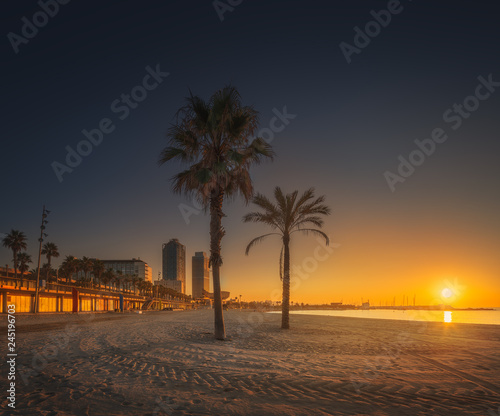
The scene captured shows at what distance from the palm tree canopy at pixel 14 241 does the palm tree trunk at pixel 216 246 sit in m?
72.8

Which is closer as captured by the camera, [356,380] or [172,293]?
[356,380]

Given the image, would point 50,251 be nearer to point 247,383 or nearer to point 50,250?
point 50,250

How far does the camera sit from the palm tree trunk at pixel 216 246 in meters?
15.5

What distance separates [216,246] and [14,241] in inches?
2884

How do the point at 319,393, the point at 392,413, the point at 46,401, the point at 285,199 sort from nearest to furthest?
the point at 392,413, the point at 46,401, the point at 319,393, the point at 285,199

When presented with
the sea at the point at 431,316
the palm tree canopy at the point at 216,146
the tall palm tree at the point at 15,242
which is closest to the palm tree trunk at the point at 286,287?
the palm tree canopy at the point at 216,146

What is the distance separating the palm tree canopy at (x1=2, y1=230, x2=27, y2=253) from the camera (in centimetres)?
7162

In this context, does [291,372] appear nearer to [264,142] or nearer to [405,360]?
[405,360]

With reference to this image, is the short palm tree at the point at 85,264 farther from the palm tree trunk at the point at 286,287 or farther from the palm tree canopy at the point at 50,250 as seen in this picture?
the palm tree trunk at the point at 286,287

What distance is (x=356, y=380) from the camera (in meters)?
7.54

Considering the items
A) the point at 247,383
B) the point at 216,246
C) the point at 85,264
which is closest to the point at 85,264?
the point at 85,264

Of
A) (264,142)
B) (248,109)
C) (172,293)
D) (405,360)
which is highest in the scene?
(248,109)

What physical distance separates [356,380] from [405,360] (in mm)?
4015

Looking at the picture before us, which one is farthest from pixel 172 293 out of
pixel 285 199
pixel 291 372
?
pixel 291 372
